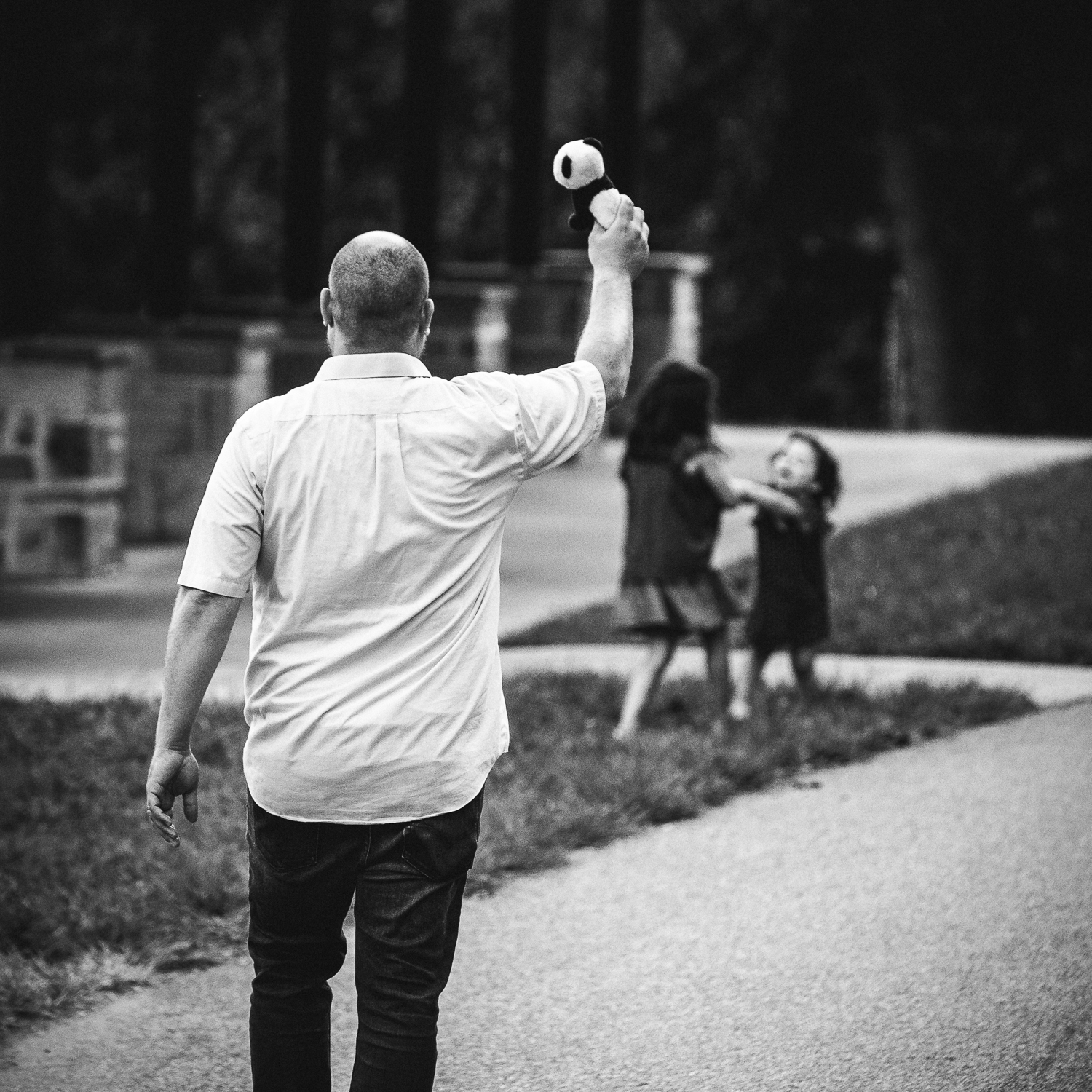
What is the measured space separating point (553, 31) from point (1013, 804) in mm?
23601


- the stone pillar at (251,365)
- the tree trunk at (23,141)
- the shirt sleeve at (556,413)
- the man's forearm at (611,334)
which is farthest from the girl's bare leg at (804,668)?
the tree trunk at (23,141)

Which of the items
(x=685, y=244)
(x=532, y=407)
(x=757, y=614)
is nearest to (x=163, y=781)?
(x=532, y=407)

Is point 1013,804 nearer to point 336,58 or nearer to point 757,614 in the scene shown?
point 757,614

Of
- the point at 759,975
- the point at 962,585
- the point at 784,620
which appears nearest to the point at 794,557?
the point at 784,620

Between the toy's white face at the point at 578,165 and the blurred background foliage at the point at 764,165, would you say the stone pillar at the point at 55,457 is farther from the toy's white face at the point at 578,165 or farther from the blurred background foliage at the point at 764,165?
the blurred background foliage at the point at 764,165

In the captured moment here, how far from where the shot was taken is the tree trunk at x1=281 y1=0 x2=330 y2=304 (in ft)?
48.1

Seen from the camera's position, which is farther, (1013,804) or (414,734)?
(1013,804)

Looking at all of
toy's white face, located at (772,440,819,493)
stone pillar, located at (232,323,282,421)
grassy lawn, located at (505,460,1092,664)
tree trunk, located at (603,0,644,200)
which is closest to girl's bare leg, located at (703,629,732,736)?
toy's white face, located at (772,440,819,493)

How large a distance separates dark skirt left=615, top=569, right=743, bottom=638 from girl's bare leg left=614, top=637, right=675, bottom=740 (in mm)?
54

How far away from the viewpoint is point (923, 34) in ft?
84.6

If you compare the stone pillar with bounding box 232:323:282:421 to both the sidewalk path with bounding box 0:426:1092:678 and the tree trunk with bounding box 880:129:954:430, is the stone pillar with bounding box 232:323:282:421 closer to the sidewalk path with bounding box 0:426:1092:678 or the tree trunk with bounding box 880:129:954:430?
the sidewalk path with bounding box 0:426:1092:678

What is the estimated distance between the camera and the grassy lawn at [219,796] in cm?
500

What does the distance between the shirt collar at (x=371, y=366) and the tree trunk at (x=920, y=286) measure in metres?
23.8

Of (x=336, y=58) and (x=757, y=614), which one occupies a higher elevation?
(x=336, y=58)
